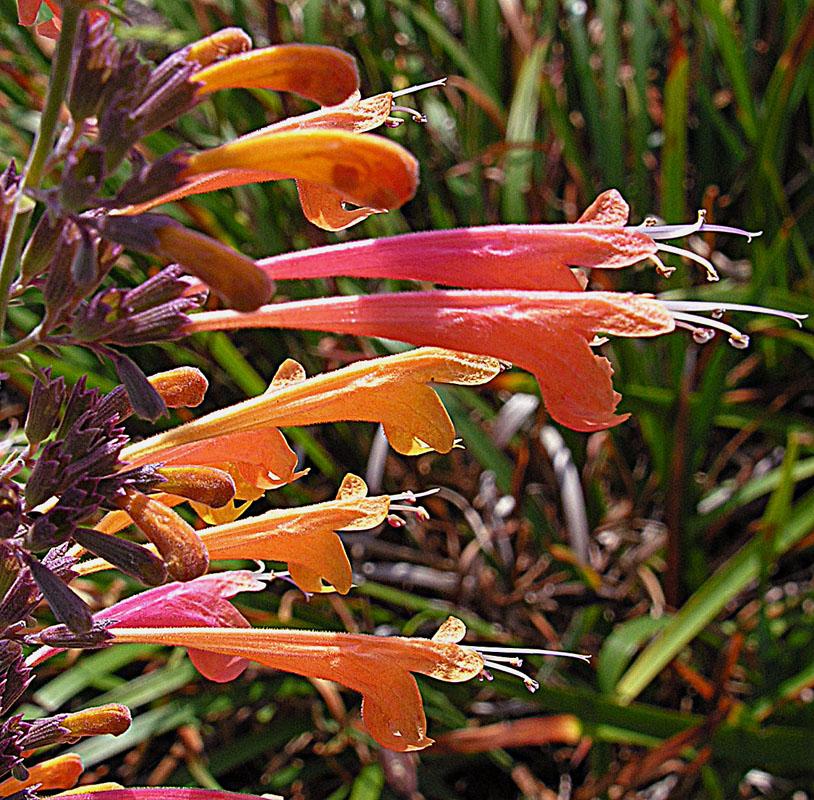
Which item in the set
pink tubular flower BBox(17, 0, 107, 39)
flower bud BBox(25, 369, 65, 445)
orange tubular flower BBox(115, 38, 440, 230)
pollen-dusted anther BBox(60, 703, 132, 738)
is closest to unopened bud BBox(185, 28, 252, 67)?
orange tubular flower BBox(115, 38, 440, 230)

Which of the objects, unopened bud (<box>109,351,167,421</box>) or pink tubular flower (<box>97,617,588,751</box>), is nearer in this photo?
unopened bud (<box>109,351,167,421</box>)

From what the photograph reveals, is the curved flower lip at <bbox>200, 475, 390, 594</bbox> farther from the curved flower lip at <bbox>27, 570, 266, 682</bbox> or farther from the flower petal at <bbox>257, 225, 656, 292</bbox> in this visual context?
the flower petal at <bbox>257, 225, 656, 292</bbox>

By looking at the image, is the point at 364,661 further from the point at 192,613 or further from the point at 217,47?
the point at 217,47

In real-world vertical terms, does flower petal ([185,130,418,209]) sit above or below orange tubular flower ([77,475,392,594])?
above

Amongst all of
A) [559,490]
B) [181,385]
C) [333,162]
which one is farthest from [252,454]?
[559,490]

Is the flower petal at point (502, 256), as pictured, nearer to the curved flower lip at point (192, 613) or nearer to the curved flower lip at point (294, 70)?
the curved flower lip at point (294, 70)

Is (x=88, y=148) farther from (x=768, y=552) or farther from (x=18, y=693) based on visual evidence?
(x=768, y=552)

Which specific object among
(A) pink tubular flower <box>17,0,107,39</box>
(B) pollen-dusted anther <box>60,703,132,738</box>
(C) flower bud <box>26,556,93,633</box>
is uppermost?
(A) pink tubular flower <box>17,0,107,39</box>
